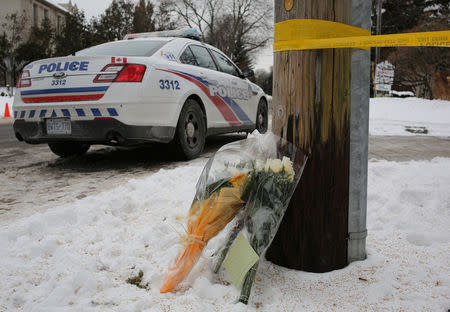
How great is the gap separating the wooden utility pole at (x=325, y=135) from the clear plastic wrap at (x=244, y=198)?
0.13 m

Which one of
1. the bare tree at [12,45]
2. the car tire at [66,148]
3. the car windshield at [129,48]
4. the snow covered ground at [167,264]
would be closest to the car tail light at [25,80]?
the car windshield at [129,48]

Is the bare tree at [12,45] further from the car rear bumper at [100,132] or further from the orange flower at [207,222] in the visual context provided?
the orange flower at [207,222]

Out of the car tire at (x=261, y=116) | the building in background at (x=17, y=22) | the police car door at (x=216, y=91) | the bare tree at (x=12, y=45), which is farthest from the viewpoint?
the building in background at (x=17, y=22)

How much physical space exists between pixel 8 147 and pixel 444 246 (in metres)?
6.15

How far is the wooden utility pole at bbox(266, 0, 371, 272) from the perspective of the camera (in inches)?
73.1

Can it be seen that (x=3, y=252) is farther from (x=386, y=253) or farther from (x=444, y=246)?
(x=444, y=246)

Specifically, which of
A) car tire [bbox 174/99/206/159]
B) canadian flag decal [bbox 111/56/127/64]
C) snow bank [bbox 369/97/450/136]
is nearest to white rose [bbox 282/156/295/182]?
canadian flag decal [bbox 111/56/127/64]

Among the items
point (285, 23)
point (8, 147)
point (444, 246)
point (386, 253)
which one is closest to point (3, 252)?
point (285, 23)

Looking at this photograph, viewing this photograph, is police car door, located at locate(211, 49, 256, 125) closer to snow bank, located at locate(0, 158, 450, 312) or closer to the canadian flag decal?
the canadian flag decal

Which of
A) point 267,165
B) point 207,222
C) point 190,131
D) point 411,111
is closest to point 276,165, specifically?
point 267,165

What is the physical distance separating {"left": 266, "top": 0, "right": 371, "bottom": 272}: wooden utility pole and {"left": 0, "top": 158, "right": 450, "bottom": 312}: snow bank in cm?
14

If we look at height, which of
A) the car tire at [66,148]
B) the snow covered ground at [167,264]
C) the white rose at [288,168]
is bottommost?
the snow covered ground at [167,264]

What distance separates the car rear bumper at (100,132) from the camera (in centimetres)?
414

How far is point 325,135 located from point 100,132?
2833 millimetres
